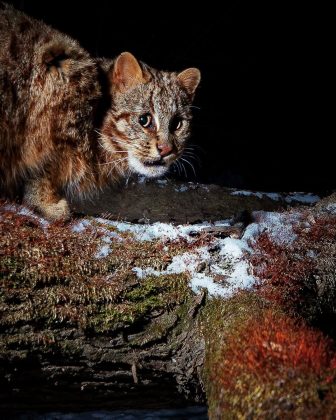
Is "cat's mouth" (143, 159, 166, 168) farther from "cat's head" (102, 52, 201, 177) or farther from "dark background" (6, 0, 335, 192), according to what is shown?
"dark background" (6, 0, 335, 192)

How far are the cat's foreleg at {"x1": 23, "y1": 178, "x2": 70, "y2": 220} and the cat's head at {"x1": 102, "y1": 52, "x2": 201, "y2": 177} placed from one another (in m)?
0.51

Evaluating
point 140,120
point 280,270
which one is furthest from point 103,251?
point 140,120

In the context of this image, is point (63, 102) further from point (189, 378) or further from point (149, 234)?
point (189, 378)

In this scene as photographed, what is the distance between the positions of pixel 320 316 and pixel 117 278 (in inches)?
36.8

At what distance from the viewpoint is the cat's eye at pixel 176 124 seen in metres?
3.43

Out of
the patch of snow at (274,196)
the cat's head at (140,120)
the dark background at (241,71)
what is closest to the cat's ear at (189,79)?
the cat's head at (140,120)

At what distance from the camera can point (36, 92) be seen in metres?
2.71

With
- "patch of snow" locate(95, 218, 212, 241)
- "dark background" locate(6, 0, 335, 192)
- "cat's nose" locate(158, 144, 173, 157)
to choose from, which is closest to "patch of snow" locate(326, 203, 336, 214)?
"patch of snow" locate(95, 218, 212, 241)

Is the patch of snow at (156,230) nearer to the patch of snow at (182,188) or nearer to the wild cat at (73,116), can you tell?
the wild cat at (73,116)

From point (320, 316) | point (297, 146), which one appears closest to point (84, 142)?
point (320, 316)

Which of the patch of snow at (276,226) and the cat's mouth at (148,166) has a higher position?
the patch of snow at (276,226)

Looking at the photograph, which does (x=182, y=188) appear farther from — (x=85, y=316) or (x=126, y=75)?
(x=85, y=316)

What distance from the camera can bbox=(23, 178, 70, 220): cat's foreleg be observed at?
9.37 feet

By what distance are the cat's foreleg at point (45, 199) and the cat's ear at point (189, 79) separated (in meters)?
1.28
